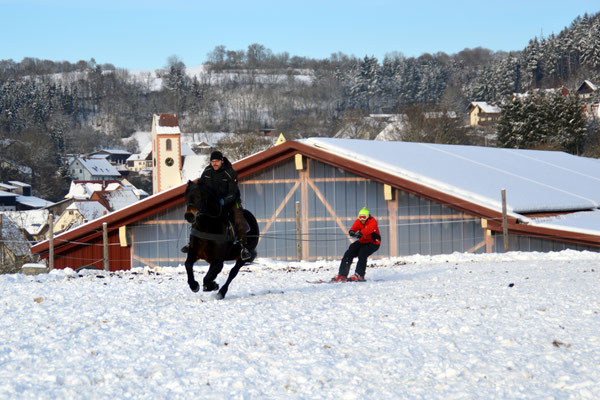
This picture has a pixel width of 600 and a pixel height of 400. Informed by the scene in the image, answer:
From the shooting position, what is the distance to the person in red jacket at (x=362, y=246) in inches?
552

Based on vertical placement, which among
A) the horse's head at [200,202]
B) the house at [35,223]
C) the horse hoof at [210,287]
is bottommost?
the house at [35,223]

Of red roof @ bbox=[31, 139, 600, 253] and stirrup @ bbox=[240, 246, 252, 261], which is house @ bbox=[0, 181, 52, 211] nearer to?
red roof @ bbox=[31, 139, 600, 253]

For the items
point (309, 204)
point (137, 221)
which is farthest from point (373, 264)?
point (137, 221)

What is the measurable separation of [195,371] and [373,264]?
550 inches

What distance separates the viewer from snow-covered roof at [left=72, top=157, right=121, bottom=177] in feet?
528

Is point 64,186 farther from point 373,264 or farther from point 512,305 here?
point 512,305

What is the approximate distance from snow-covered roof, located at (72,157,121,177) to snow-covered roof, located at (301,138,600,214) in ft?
450

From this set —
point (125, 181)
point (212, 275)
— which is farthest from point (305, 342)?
point (125, 181)

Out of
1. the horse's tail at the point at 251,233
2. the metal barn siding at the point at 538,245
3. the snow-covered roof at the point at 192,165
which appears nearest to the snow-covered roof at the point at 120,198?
the snow-covered roof at the point at 192,165

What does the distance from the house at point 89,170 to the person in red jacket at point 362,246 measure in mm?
151020

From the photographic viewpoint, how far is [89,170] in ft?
525

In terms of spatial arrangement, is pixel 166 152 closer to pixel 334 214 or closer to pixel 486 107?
pixel 486 107

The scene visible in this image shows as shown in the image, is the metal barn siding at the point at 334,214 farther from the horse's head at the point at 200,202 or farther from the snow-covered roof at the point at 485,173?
the horse's head at the point at 200,202

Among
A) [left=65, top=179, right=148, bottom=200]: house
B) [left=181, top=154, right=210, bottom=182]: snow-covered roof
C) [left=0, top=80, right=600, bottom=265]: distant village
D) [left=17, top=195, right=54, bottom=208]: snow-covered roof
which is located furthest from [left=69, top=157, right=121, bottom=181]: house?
[left=17, top=195, right=54, bottom=208]: snow-covered roof
